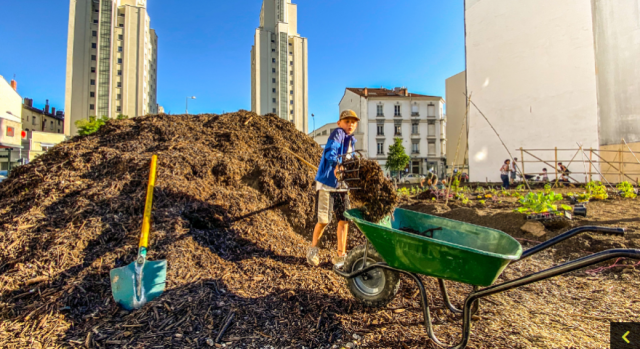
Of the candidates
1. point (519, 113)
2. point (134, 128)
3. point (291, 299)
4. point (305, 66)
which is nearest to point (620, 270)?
point (291, 299)

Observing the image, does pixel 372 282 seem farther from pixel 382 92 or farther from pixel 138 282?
pixel 382 92

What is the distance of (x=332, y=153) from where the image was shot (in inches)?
112

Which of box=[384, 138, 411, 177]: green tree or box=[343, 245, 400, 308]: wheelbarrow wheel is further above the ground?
box=[384, 138, 411, 177]: green tree

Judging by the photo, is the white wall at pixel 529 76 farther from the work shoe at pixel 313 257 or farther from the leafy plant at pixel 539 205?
the work shoe at pixel 313 257

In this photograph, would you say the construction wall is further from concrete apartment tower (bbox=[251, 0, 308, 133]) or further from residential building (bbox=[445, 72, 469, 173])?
concrete apartment tower (bbox=[251, 0, 308, 133])

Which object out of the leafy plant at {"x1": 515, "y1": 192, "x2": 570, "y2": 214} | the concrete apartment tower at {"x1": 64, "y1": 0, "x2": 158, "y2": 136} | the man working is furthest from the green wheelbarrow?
the concrete apartment tower at {"x1": 64, "y1": 0, "x2": 158, "y2": 136}

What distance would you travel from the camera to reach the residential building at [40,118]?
1400 inches

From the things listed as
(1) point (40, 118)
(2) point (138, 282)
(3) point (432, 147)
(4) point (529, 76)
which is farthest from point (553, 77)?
(1) point (40, 118)

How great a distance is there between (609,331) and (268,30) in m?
52.8

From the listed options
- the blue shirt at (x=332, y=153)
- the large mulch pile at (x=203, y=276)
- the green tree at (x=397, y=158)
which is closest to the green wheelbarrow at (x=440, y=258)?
the large mulch pile at (x=203, y=276)

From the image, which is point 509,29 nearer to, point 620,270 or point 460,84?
point 460,84

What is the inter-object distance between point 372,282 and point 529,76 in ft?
66.2

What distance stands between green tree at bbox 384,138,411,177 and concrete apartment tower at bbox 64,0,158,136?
105 ft

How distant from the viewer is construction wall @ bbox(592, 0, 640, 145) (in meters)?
15.3
